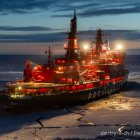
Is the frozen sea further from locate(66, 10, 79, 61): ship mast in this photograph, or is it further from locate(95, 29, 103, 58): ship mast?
locate(95, 29, 103, 58): ship mast

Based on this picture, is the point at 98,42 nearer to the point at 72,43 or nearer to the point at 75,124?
the point at 72,43

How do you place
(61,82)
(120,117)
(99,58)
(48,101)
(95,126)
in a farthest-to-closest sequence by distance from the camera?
(99,58), (61,82), (48,101), (120,117), (95,126)

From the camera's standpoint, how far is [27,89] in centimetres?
6494

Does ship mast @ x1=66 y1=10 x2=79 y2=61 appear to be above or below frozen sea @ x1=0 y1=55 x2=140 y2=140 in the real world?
above

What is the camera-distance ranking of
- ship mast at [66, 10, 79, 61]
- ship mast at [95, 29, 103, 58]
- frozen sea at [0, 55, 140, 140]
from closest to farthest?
frozen sea at [0, 55, 140, 140] → ship mast at [66, 10, 79, 61] → ship mast at [95, 29, 103, 58]

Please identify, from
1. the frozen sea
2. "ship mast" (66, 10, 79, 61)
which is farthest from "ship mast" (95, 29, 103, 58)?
the frozen sea

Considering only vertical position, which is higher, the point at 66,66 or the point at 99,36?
the point at 99,36

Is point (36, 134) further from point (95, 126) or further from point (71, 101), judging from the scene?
point (71, 101)

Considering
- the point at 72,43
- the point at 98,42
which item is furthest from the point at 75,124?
the point at 98,42

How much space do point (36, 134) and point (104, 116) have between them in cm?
1445

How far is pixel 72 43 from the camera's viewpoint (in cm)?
8269

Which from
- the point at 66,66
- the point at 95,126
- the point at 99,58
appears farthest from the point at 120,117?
the point at 99,58

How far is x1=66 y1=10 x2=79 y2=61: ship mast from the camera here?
268 feet

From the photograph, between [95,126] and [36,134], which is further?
[95,126]
